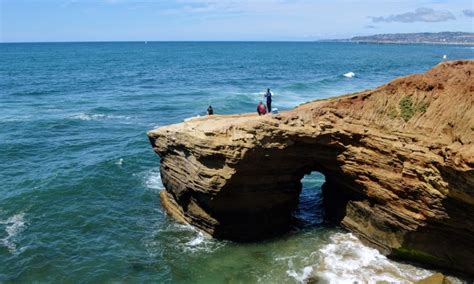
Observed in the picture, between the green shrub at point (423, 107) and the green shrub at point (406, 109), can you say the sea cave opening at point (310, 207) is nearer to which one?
the green shrub at point (406, 109)

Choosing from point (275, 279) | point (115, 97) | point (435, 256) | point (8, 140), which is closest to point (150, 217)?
point (275, 279)

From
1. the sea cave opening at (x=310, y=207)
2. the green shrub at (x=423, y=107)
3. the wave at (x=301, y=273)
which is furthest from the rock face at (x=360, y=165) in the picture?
the wave at (x=301, y=273)

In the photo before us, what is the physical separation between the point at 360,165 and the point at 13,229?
17.0m

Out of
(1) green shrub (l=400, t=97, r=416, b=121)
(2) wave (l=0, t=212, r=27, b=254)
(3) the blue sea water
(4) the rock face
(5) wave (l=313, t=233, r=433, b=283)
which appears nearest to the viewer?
(4) the rock face

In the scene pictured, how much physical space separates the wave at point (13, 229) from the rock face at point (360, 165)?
25.4ft

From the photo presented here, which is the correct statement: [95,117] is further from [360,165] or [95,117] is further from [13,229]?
[360,165]

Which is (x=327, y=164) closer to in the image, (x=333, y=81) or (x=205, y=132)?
(x=205, y=132)

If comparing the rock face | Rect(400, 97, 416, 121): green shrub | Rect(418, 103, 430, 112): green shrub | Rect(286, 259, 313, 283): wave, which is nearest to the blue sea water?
Rect(286, 259, 313, 283): wave

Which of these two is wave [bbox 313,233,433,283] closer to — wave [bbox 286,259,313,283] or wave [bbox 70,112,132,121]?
wave [bbox 286,259,313,283]

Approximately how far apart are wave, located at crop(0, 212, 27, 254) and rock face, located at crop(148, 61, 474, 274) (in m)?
7.73

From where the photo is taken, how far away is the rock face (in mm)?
16391

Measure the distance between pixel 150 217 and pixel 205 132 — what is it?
7065 mm

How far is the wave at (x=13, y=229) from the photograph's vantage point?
2105cm

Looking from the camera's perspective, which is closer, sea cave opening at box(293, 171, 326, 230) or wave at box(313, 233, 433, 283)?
wave at box(313, 233, 433, 283)
